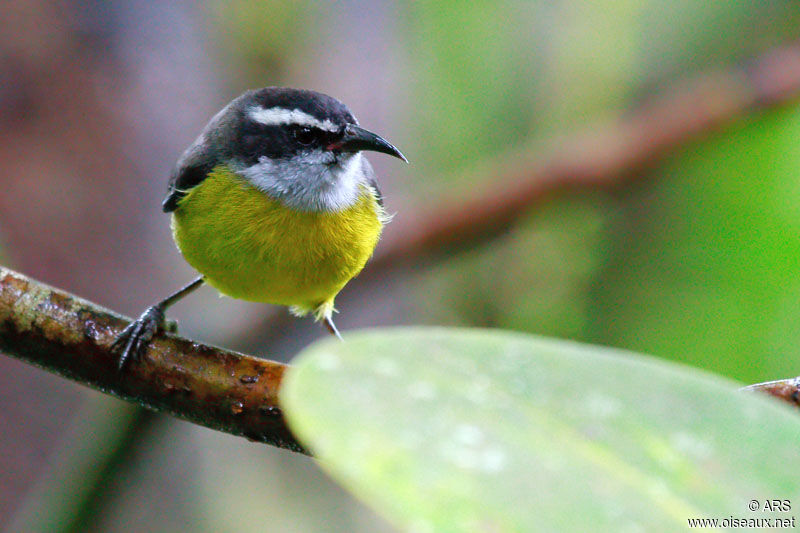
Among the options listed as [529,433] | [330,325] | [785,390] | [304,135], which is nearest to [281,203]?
[304,135]

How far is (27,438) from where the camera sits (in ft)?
13.8

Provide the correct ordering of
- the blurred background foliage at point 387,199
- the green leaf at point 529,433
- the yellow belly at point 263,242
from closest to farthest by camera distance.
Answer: the green leaf at point 529,433 → the yellow belly at point 263,242 → the blurred background foliage at point 387,199

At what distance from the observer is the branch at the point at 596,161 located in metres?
4.65

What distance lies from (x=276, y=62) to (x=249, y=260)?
11.1 ft

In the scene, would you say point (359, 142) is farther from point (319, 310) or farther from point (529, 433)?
point (529, 433)

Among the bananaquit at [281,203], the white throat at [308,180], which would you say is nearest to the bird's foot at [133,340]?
the bananaquit at [281,203]

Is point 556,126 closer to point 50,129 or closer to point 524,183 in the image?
point 524,183

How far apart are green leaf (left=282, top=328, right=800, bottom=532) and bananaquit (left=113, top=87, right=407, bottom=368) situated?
1926mm

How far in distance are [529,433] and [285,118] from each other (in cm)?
223

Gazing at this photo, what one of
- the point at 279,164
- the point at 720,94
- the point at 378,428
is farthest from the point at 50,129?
the point at 378,428

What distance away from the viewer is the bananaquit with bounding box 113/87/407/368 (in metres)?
2.72

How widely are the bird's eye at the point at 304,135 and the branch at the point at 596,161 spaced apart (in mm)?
1768

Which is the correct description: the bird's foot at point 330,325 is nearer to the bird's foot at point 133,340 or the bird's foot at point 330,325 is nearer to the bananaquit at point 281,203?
the bananaquit at point 281,203

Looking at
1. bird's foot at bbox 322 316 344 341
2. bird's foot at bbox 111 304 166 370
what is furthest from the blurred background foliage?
bird's foot at bbox 111 304 166 370
